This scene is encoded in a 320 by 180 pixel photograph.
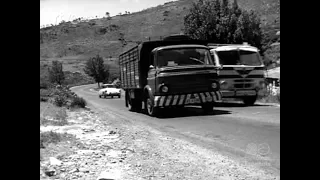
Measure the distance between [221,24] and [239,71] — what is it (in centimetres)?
1667

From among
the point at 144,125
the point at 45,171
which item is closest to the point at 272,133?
the point at 144,125

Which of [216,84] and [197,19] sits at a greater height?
[197,19]

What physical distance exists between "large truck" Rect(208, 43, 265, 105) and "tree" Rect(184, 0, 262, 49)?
14600 mm

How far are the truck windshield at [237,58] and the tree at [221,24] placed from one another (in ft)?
48.0

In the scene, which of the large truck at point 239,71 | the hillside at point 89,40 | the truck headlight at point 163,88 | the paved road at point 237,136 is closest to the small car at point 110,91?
the large truck at point 239,71

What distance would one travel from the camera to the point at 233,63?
18.0m

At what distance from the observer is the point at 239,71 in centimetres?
1775

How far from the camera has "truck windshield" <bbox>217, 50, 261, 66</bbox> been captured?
18.0 m

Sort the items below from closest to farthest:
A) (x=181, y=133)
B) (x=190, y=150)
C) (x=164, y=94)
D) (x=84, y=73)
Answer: (x=190, y=150) → (x=181, y=133) → (x=164, y=94) → (x=84, y=73)

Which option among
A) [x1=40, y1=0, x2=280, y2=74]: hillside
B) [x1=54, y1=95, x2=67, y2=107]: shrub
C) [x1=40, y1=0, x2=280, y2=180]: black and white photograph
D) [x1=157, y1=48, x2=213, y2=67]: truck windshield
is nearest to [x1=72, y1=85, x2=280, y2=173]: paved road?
[x1=40, y1=0, x2=280, y2=180]: black and white photograph

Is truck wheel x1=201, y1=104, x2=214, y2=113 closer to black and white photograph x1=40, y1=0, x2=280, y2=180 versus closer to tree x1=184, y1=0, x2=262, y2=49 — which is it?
black and white photograph x1=40, y1=0, x2=280, y2=180

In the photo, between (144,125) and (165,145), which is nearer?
(165,145)
